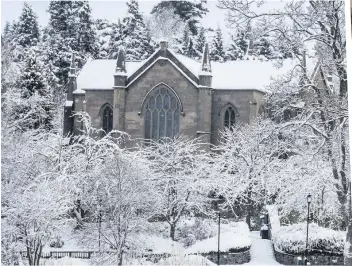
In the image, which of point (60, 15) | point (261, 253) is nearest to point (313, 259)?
point (261, 253)

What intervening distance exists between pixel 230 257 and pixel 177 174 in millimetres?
1440

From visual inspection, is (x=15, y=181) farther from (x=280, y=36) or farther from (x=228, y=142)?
(x=280, y=36)

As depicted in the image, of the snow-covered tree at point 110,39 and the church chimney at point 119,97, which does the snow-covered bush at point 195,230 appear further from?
the snow-covered tree at point 110,39

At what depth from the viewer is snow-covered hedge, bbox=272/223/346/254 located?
744 centimetres

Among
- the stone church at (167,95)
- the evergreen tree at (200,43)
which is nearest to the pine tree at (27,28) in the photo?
the stone church at (167,95)

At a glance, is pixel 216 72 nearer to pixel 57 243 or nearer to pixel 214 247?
pixel 214 247

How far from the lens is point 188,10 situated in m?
7.61

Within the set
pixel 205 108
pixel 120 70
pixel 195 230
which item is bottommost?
pixel 195 230

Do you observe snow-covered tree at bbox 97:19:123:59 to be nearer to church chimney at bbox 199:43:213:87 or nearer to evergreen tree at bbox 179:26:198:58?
evergreen tree at bbox 179:26:198:58

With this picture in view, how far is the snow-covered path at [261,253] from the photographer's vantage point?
24.6 ft

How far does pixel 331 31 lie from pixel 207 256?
317 centimetres

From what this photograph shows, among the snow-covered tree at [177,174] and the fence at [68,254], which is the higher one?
the snow-covered tree at [177,174]

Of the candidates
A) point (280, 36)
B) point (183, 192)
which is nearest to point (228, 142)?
point (183, 192)

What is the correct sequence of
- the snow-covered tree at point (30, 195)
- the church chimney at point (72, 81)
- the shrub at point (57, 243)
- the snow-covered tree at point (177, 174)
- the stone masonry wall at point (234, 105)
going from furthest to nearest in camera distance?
the stone masonry wall at point (234, 105), the snow-covered tree at point (177, 174), the church chimney at point (72, 81), the shrub at point (57, 243), the snow-covered tree at point (30, 195)
